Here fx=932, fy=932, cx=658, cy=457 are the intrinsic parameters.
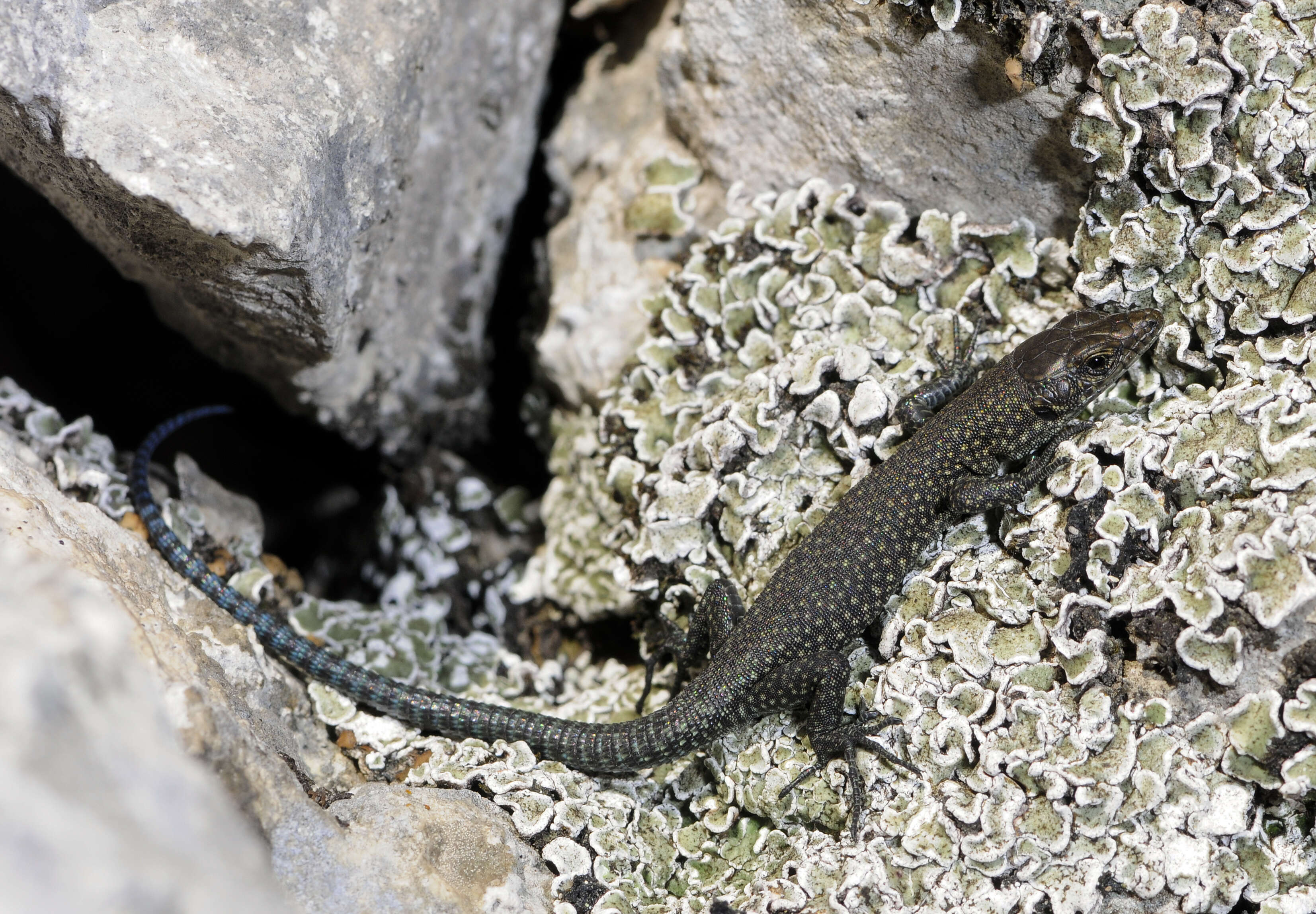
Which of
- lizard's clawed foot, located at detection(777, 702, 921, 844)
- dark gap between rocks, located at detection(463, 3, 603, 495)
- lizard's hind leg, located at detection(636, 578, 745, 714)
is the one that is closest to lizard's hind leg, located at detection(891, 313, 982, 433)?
lizard's hind leg, located at detection(636, 578, 745, 714)

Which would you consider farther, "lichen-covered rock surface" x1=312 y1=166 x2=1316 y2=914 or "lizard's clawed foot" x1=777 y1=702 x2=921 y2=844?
"lizard's clawed foot" x1=777 y1=702 x2=921 y2=844

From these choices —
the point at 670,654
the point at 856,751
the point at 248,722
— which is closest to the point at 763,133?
the point at 670,654

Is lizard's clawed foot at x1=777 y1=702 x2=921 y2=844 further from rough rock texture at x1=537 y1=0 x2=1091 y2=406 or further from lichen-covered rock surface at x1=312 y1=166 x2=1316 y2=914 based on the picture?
rough rock texture at x1=537 y1=0 x2=1091 y2=406

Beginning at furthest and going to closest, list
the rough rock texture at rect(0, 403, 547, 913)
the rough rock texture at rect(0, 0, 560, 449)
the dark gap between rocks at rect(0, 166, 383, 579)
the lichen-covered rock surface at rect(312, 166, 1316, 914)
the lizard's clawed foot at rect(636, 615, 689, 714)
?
the dark gap between rocks at rect(0, 166, 383, 579), the lizard's clawed foot at rect(636, 615, 689, 714), the rough rock texture at rect(0, 0, 560, 449), the lichen-covered rock surface at rect(312, 166, 1316, 914), the rough rock texture at rect(0, 403, 547, 913)

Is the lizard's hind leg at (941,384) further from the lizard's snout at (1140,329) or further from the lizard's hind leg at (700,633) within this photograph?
the lizard's hind leg at (700,633)

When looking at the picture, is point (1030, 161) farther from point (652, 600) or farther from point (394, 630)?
point (394, 630)

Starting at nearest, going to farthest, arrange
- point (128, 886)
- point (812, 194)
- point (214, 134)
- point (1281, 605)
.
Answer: point (128, 886), point (1281, 605), point (214, 134), point (812, 194)

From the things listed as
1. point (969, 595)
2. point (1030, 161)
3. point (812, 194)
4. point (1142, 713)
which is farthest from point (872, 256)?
point (1142, 713)
